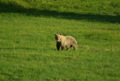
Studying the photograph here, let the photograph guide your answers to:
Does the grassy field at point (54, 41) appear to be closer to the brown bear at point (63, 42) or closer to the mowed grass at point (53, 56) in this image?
the mowed grass at point (53, 56)

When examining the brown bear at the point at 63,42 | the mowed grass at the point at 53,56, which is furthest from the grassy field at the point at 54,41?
the brown bear at the point at 63,42

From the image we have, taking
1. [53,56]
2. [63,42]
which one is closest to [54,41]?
[63,42]

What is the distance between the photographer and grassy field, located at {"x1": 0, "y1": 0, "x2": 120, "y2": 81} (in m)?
11.1

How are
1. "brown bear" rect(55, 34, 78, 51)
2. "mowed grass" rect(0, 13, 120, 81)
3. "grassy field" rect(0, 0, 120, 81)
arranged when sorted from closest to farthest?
"mowed grass" rect(0, 13, 120, 81) → "grassy field" rect(0, 0, 120, 81) → "brown bear" rect(55, 34, 78, 51)

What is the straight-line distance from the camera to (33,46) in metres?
16.2

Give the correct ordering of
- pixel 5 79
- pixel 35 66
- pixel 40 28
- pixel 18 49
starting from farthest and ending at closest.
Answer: pixel 40 28, pixel 18 49, pixel 35 66, pixel 5 79

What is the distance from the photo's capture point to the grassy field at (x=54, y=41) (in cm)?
1108

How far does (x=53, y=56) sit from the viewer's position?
13484 mm

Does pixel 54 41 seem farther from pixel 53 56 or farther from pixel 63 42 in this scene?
pixel 53 56

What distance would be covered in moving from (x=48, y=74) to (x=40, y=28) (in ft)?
41.5

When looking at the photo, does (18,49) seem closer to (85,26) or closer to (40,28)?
(40,28)

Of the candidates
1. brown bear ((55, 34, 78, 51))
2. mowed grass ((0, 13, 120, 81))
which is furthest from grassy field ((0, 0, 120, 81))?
brown bear ((55, 34, 78, 51))

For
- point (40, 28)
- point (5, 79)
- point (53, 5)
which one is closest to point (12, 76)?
point (5, 79)

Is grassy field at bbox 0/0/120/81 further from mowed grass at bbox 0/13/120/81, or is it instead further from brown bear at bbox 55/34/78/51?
brown bear at bbox 55/34/78/51
